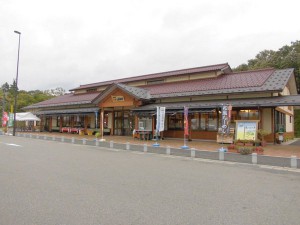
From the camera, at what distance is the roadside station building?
16.4 meters

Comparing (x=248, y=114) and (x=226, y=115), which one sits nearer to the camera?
(x=226, y=115)

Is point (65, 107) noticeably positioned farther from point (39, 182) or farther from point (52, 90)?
point (52, 90)

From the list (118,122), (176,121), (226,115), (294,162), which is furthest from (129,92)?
(294,162)

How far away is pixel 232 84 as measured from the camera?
61.9 feet

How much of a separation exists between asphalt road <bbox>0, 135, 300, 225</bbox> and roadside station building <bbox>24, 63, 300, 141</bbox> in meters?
8.97

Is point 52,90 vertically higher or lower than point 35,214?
higher

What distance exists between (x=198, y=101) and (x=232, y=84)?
2.85m

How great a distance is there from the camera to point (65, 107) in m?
31.3

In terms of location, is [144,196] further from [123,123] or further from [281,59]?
[281,59]

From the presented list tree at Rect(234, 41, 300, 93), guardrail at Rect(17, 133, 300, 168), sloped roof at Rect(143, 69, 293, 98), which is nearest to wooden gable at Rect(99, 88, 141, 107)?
sloped roof at Rect(143, 69, 293, 98)

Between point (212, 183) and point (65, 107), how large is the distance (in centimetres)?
2796

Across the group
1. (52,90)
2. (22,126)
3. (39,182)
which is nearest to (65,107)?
(22,126)

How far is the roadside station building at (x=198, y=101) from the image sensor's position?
53.7 feet

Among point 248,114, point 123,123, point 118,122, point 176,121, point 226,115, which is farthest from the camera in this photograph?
point 118,122
